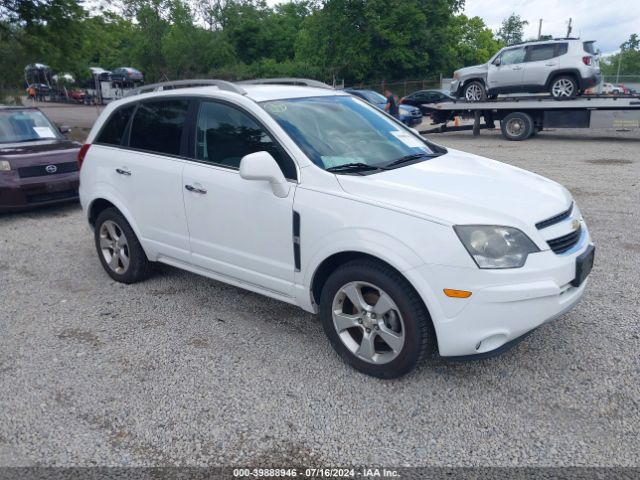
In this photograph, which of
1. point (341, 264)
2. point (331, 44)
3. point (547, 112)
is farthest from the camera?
point (331, 44)

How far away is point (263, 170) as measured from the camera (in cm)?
345

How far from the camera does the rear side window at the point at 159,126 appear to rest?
4.42 m

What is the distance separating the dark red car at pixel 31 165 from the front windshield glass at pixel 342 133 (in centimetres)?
521

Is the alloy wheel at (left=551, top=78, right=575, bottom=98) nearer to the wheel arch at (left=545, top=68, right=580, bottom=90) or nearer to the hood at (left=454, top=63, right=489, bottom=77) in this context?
the wheel arch at (left=545, top=68, right=580, bottom=90)

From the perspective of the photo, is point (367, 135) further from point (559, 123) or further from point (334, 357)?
point (559, 123)

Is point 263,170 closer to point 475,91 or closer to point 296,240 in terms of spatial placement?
point 296,240

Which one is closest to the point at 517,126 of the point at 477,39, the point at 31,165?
the point at 31,165

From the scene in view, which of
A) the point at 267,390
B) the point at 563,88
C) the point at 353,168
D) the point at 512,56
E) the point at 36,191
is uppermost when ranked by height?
the point at 512,56

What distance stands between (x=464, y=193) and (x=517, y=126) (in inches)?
554

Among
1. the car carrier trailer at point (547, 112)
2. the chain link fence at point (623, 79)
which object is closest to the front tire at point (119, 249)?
the car carrier trailer at point (547, 112)

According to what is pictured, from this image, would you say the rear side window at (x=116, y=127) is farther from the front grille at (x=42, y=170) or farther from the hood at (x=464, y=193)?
the front grille at (x=42, y=170)

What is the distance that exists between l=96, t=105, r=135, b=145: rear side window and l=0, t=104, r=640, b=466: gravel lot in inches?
54.7

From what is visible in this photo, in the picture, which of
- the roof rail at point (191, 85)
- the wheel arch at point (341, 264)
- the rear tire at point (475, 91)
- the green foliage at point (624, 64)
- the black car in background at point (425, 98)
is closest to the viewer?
the wheel arch at point (341, 264)

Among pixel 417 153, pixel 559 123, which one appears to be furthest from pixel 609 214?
pixel 559 123
